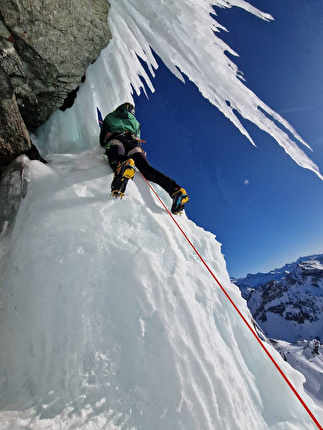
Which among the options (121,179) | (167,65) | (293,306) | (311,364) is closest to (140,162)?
(121,179)

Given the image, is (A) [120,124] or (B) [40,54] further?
(A) [120,124]

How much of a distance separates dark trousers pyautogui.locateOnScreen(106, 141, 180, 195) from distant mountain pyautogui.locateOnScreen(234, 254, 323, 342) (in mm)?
145615

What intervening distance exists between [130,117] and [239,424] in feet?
16.0

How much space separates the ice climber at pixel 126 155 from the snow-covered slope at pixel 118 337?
64cm

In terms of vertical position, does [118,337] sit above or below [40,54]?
below

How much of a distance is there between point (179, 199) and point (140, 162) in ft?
3.65

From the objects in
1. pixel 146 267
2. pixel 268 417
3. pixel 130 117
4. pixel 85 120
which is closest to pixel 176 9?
pixel 130 117

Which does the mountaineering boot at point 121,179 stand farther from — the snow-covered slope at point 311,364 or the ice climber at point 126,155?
the snow-covered slope at point 311,364

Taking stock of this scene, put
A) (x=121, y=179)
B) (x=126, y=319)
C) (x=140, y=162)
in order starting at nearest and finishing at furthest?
(x=126, y=319)
(x=121, y=179)
(x=140, y=162)

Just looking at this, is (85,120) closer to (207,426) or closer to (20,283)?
(20,283)

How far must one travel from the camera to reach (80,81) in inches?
197

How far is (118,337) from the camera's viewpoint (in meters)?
1.84

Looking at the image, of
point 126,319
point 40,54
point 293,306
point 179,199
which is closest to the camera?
point 126,319

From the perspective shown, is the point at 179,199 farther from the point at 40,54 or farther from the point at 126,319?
the point at 40,54
